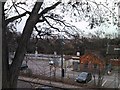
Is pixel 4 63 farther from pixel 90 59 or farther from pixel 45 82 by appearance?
pixel 90 59

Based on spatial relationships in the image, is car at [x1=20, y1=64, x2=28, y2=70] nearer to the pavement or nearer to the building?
the pavement

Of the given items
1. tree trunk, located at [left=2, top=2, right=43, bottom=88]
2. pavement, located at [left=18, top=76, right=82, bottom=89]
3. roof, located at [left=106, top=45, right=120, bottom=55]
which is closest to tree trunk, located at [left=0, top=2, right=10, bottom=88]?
tree trunk, located at [left=2, top=2, right=43, bottom=88]

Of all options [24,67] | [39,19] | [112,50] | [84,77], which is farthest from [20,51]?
[112,50]

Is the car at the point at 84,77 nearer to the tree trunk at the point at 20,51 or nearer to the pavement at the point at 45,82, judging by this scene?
the pavement at the point at 45,82

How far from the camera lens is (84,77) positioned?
92.2 inches

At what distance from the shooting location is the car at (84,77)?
233cm

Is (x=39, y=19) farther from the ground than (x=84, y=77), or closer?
farther from the ground

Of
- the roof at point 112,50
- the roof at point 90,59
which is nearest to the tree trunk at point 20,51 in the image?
the roof at point 90,59

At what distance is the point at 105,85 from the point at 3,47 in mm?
839

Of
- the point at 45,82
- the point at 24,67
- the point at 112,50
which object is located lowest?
the point at 45,82

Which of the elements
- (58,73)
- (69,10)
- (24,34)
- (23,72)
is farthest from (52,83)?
(69,10)

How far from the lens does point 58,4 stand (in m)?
2.51

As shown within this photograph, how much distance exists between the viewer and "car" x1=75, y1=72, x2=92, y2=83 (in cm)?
233

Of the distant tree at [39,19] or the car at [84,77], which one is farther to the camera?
the distant tree at [39,19]
